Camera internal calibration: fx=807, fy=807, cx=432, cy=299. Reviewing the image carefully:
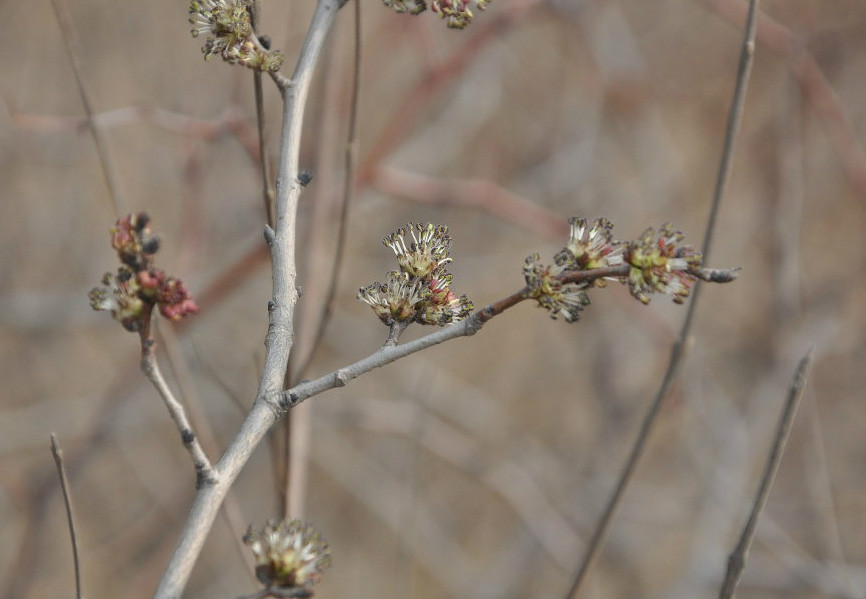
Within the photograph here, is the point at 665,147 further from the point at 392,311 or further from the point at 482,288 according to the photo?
the point at 392,311

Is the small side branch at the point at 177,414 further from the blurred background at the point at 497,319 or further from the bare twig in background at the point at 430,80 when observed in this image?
the blurred background at the point at 497,319

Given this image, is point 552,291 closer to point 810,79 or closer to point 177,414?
point 177,414

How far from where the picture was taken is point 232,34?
62 centimetres

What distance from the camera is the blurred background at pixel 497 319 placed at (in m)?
2.62

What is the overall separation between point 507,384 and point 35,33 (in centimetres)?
207

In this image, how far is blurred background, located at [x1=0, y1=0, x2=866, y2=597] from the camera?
8.59 feet

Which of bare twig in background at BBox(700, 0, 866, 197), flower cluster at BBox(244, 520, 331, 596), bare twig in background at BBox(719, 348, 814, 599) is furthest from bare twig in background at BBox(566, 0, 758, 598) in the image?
bare twig in background at BBox(700, 0, 866, 197)

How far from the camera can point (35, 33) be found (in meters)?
2.71

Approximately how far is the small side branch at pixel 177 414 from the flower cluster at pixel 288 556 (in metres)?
0.05

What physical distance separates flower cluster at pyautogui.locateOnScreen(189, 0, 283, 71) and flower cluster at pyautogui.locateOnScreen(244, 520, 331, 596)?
343 millimetres

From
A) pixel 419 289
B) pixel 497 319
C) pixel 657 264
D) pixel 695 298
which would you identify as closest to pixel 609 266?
pixel 657 264

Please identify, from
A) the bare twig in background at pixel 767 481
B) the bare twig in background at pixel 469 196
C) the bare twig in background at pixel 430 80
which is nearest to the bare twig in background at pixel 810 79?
the bare twig in background at pixel 430 80

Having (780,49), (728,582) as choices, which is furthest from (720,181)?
(780,49)

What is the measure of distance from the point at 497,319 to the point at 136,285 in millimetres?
2742
